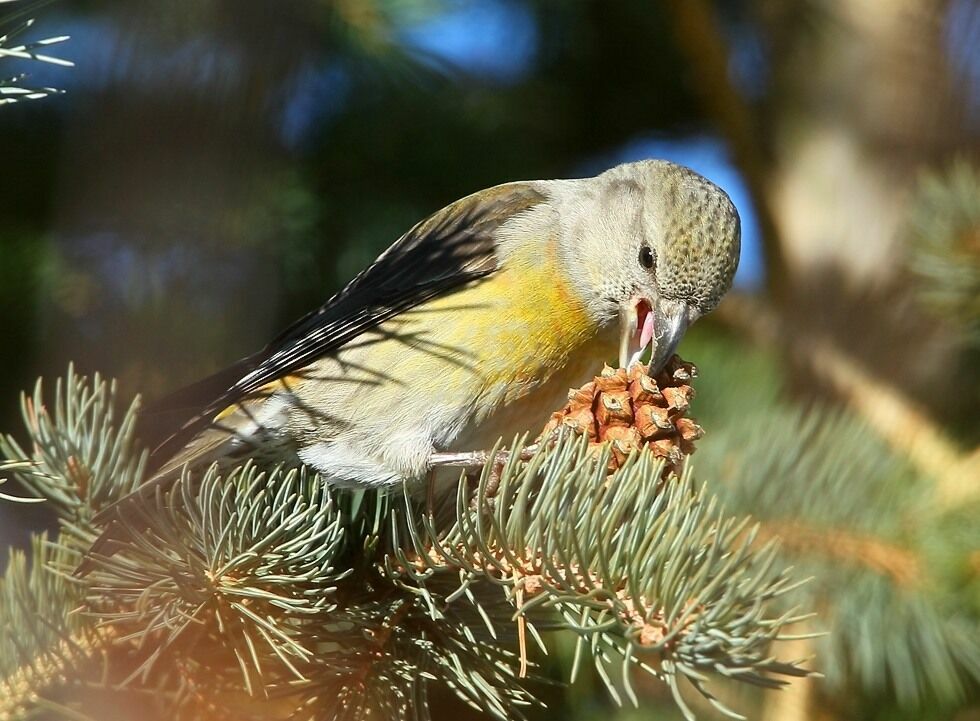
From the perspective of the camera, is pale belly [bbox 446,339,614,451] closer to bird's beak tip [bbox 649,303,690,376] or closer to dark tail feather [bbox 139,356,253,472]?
bird's beak tip [bbox 649,303,690,376]

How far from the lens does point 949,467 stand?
3148 millimetres

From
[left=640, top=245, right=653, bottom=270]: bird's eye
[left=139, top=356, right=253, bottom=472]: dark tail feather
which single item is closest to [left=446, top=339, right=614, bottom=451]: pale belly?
[left=640, top=245, right=653, bottom=270]: bird's eye

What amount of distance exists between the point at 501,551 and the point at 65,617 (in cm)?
78

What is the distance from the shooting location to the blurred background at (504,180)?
108 inches

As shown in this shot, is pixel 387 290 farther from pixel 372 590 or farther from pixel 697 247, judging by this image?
pixel 372 590

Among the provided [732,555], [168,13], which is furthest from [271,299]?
[732,555]

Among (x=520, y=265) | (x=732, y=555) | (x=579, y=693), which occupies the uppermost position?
(x=520, y=265)

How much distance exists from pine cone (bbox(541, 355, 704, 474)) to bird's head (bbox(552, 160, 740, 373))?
521 mm

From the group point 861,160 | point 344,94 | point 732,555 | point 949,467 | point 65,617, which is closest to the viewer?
point 732,555

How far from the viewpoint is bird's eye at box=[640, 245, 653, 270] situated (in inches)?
114

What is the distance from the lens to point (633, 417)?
6.66 feet

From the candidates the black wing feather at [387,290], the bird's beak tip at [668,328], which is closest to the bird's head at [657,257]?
the bird's beak tip at [668,328]

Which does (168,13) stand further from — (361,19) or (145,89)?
(361,19)

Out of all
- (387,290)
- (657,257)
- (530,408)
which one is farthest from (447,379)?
(657,257)
